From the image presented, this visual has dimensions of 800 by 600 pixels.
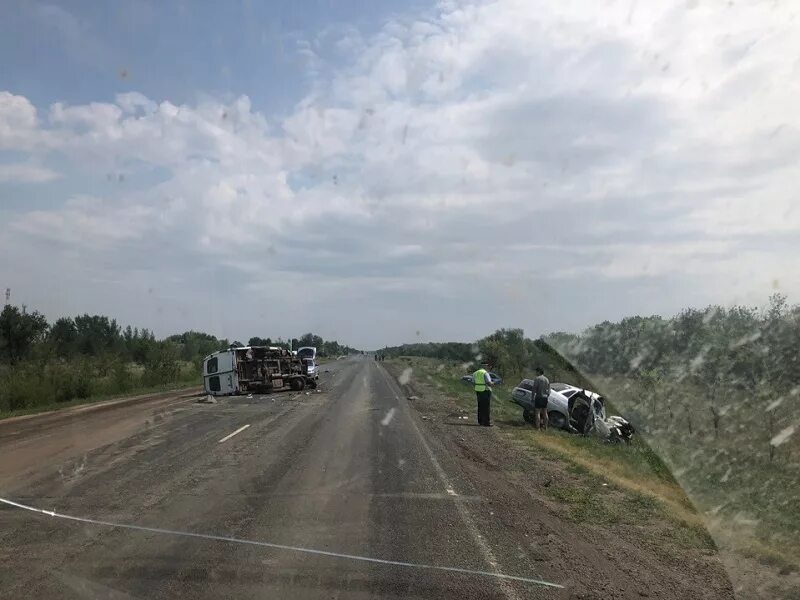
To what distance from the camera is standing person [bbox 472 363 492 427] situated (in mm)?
19156

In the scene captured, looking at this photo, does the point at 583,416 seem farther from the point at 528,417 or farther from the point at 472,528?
the point at 472,528

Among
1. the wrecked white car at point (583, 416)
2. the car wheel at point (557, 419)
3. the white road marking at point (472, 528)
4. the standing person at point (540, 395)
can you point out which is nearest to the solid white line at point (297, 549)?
the white road marking at point (472, 528)

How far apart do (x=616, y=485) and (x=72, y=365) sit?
108 feet

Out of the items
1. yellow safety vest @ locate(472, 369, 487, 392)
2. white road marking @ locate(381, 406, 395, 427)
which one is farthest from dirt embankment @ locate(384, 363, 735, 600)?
white road marking @ locate(381, 406, 395, 427)

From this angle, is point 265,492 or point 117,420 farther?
point 117,420

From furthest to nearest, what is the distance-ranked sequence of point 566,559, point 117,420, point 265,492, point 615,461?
point 117,420, point 615,461, point 265,492, point 566,559

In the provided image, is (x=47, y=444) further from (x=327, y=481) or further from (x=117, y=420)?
(x=327, y=481)

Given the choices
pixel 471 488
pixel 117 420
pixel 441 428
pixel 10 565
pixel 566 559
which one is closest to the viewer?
pixel 10 565

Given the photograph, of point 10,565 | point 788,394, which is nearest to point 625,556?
point 10,565

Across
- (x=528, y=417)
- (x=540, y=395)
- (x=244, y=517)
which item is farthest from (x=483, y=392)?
(x=244, y=517)

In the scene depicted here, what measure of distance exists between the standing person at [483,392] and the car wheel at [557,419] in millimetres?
1753

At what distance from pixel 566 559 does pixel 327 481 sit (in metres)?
4.66

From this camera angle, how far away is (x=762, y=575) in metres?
6.14

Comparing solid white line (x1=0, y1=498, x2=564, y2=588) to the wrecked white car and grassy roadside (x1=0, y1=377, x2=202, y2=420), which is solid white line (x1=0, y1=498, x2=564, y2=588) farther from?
grassy roadside (x1=0, y1=377, x2=202, y2=420)
